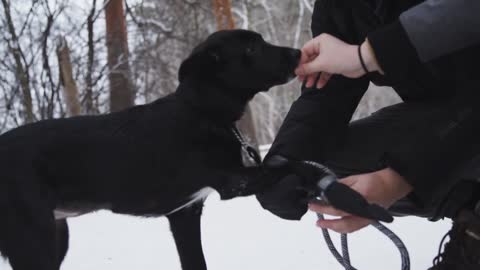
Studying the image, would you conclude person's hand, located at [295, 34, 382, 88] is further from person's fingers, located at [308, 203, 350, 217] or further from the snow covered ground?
the snow covered ground

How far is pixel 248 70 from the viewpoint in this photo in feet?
6.38

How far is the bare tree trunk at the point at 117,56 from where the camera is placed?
22.4 feet

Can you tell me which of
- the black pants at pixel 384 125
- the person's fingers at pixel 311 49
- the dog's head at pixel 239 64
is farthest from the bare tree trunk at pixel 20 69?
the person's fingers at pixel 311 49

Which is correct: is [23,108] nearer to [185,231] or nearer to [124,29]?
[124,29]

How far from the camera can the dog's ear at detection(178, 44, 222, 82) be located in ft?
6.20

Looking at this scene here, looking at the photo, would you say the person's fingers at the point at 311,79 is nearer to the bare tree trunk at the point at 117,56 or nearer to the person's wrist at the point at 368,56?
the person's wrist at the point at 368,56

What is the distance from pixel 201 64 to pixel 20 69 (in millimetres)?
4592

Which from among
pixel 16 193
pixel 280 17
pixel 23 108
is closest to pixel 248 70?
pixel 16 193

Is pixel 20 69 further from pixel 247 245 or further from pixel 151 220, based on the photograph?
pixel 247 245

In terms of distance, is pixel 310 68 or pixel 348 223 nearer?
pixel 348 223

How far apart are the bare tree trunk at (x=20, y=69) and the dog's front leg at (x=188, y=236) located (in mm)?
4537

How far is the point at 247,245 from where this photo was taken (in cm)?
269

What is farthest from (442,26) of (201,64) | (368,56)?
(201,64)

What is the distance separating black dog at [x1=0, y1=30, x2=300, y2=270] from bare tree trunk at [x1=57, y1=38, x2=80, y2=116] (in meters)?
4.35
